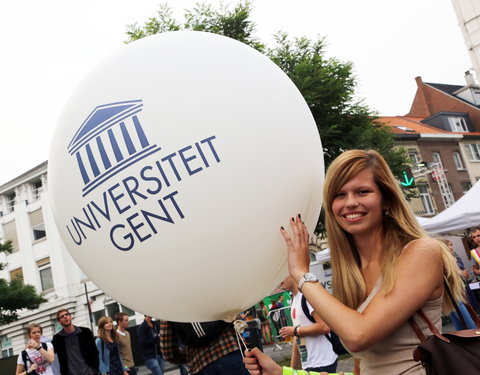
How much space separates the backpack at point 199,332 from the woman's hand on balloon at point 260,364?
1023 mm

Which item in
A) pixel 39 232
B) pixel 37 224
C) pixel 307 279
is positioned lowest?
pixel 307 279

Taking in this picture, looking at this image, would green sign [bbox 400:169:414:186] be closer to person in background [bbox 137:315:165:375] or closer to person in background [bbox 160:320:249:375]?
person in background [bbox 137:315:165:375]

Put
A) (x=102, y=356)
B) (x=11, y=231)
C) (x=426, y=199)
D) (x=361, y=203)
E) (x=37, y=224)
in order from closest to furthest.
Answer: (x=361, y=203)
(x=102, y=356)
(x=37, y=224)
(x=426, y=199)
(x=11, y=231)

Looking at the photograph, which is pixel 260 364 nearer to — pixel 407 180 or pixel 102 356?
pixel 102 356

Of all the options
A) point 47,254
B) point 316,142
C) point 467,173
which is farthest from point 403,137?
point 316,142

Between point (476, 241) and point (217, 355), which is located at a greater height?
point (217, 355)

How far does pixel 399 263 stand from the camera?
1.59 metres

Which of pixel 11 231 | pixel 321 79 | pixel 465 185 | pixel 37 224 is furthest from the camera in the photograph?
pixel 465 185

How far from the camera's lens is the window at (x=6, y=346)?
36.1 meters

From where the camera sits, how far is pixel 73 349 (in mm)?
7055

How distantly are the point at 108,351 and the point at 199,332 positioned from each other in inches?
208

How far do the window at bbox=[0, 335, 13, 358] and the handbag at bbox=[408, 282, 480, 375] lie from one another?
39.6 meters

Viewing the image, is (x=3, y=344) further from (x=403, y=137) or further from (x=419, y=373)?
(x=419, y=373)

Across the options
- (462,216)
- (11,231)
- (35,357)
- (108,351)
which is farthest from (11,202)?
(462,216)
